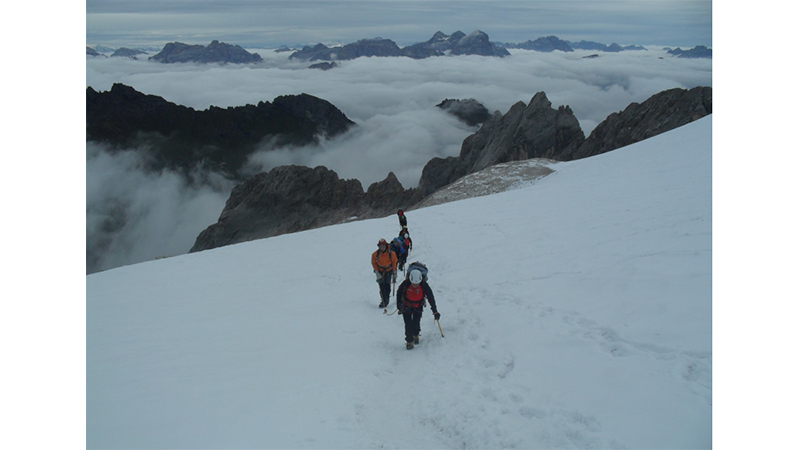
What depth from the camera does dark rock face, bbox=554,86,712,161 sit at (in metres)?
59.3

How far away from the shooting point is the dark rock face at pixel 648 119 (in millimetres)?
59344

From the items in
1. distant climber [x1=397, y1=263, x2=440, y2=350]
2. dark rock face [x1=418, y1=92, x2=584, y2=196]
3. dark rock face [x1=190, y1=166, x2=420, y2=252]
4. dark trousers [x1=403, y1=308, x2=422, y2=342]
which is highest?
dark rock face [x1=418, y1=92, x2=584, y2=196]

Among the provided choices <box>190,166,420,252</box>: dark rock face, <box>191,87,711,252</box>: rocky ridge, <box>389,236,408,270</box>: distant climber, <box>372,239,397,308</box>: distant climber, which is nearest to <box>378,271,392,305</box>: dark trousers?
<box>372,239,397,308</box>: distant climber

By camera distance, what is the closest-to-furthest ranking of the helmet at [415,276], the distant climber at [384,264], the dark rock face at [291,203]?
1. the helmet at [415,276]
2. the distant climber at [384,264]
3. the dark rock face at [291,203]

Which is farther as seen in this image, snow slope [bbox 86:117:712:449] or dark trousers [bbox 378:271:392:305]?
dark trousers [bbox 378:271:392:305]

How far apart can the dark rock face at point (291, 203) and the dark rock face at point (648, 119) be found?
118 ft

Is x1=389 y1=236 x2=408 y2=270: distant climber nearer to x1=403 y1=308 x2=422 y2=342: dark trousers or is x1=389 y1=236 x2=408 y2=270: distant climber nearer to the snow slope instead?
the snow slope

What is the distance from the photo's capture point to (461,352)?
8234 millimetres

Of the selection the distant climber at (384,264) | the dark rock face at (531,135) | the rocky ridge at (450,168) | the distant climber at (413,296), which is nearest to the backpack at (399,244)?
the distant climber at (384,264)

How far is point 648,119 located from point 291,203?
7738cm

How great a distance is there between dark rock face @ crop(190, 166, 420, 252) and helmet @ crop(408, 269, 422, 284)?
79.1m

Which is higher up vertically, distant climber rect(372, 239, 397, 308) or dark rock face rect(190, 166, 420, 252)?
distant climber rect(372, 239, 397, 308)

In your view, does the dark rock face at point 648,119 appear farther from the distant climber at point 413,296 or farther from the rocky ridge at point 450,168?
the distant climber at point 413,296

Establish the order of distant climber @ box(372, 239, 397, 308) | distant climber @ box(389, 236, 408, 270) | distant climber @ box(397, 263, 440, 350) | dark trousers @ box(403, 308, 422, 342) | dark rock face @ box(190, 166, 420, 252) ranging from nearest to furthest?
distant climber @ box(397, 263, 440, 350) → dark trousers @ box(403, 308, 422, 342) → distant climber @ box(372, 239, 397, 308) → distant climber @ box(389, 236, 408, 270) → dark rock face @ box(190, 166, 420, 252)
